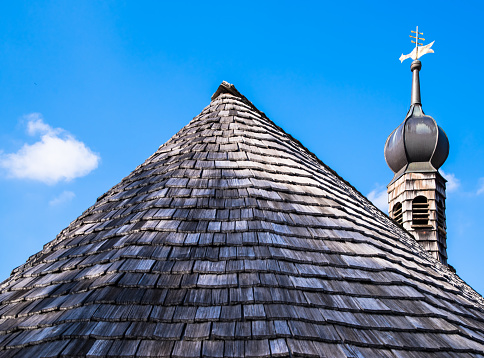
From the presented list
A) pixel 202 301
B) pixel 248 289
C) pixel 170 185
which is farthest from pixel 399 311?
pixel 170 185

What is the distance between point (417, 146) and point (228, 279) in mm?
12048

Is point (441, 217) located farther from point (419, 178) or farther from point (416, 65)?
point (416, 65)

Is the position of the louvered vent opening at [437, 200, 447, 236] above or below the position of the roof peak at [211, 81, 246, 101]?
above

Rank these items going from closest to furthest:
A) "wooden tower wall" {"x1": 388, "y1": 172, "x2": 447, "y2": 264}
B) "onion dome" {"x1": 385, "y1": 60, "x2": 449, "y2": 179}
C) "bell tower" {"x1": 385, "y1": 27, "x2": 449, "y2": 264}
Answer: "wooden tower wall" {"x1": 388, "y1": 172, "x2": 447, "y2": 264} → "bell tower" {"x1": 385, "y1": 27, "x2": 449, "y2": 264} → "onion dome" {"x1": 385, "y1": 60, "x2": 449, "y2": 179}

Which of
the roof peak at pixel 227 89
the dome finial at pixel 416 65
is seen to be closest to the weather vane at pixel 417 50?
the dome finial at pixel 416 65

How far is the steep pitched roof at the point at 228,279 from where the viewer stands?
2.77 metres

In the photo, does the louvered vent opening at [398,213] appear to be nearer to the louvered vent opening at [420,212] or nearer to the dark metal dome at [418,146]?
the louvered vent opening at [420,212]

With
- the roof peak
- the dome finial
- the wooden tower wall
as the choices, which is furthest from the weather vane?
the roof peak

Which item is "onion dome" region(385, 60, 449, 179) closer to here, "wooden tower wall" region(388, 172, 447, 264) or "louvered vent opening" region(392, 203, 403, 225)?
"wooden tower wall" region(388, 172, 447, 264)

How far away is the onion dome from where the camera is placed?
13.8 meters

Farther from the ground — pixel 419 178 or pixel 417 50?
pixel 417 50

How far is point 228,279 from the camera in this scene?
121 inches

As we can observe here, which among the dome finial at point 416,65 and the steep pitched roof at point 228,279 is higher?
the dome finial at point 416,65

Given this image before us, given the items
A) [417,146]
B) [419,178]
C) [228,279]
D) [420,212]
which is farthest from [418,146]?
[228,279]
